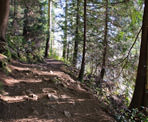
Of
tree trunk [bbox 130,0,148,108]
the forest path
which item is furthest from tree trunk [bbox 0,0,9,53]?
tree trunk [bbox 130,0,148,108]

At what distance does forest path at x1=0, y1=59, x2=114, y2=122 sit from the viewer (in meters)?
3.66

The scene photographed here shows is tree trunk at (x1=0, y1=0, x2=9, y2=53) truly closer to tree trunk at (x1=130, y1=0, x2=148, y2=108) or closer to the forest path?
the forest path

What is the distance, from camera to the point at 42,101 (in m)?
4.44

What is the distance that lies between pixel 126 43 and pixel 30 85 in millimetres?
6937

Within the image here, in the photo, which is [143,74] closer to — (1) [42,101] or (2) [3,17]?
(1) [42,101]

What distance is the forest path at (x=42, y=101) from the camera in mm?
3658

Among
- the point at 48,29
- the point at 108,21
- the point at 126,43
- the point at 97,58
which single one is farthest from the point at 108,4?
the point at 48,29

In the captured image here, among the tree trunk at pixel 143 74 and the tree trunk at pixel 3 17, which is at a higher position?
the tree trunk at pixel 3 17

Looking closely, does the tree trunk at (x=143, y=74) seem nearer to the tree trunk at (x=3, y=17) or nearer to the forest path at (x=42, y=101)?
the forest path at (x=42, y=101)

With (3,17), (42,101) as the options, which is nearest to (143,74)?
(42,101)

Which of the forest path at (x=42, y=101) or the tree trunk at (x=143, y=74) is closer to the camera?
the forest path at (x=42, y=101)

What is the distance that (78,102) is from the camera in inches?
210

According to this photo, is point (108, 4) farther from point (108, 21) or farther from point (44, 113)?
point (44, 113)

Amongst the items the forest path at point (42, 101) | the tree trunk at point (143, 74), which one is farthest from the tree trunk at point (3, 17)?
the tree trunk at point (143, 74)
